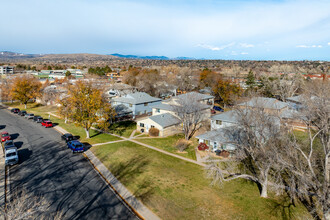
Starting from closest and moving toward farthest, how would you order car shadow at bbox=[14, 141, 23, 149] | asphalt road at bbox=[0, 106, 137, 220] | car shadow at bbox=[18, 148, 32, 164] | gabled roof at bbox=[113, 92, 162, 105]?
asphalt road at bbox=[0, 106, 137, 220] < car shadow at bbox=[18, 148, 32, 164] < car shadow at bbox=[14, 141, 23, 149] < gabled roof at bbox=[113, 92, 162, 105]

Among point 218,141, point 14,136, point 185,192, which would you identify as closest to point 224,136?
point 218,141

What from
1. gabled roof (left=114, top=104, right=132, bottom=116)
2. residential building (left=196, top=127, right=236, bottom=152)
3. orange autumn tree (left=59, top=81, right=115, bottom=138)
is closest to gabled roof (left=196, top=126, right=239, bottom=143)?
residential building (left=196, top=127, right=236, bottom=152)

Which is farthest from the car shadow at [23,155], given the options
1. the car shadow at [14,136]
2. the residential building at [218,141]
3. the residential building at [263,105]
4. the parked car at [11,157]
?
the residential building at [263,105]

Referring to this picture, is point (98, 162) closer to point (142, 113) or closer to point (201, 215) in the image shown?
point (201, 215)

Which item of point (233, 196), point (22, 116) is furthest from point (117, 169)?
point (22, 116)

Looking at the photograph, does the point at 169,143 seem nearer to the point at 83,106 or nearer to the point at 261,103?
the point at 83,106

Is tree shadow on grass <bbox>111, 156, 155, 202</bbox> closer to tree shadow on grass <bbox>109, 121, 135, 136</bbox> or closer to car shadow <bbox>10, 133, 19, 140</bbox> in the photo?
tree shadow on grass <bbox>109, 121, 135, 136</bbox>

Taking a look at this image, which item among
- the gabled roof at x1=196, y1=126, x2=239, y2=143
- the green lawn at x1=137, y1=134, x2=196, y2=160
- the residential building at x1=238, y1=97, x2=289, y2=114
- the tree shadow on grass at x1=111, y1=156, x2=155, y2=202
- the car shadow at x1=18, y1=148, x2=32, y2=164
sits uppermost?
the residential building at x1=238, y1=97, x2=289, y2=114
